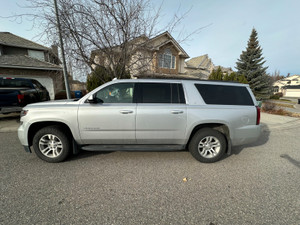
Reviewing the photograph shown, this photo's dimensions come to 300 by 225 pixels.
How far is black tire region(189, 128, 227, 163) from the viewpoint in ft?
9.97

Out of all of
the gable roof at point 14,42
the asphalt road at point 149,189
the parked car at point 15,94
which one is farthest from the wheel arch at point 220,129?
the gable roof at point 14,42

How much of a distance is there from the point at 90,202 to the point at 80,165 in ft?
3.77

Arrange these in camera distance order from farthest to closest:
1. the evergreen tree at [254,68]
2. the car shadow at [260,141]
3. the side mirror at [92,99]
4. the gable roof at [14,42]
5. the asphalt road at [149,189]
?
the evergreen tree at [254,68] → the gable roof at [14,42] → the car shadow at [260,141] → the side mirror at [92,99] → the asphalt road at [149,189]

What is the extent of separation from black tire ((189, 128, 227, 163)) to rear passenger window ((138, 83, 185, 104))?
0.89m

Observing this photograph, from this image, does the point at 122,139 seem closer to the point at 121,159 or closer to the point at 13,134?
the point at 121,159

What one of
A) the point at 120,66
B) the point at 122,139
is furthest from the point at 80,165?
the point at 120,66

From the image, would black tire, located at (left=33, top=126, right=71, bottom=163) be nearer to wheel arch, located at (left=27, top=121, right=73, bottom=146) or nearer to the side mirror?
wheel arch, located at (left=27, top=121, right=73, bottom=146)

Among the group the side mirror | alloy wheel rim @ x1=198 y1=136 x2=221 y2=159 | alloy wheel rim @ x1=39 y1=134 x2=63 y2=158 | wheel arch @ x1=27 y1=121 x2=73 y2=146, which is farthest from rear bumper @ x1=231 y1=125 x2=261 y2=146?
alloy wheel rim @ x1=39 y1=134 x2=63 y2=158

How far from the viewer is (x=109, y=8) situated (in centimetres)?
528

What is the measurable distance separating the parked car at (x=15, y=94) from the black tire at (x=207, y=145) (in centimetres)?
753

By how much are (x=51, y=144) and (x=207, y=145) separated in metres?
3.54

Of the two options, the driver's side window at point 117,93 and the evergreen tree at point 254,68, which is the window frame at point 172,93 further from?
the evergreen tree at point 254,68

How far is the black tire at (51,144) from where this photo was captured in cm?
291

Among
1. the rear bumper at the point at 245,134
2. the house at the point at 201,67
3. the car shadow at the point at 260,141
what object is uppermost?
the house at the point at 201,67
